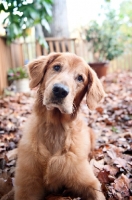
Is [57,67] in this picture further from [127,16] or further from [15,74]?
[127,16]

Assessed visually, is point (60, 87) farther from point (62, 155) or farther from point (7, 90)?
point (7, 90)

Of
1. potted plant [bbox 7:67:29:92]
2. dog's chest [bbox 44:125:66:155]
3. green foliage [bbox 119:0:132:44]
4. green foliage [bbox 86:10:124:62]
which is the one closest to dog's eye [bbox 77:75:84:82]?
dog's chest [bbox 44:125:66:155]

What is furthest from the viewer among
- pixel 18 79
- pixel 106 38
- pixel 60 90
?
pixel 106 38

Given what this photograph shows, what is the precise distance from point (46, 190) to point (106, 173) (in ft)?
2.18

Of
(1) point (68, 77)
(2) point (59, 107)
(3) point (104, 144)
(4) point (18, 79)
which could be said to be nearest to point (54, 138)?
(2) point (59, 107)

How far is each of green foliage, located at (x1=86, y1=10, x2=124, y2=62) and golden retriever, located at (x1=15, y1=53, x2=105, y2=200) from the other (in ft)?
28.1

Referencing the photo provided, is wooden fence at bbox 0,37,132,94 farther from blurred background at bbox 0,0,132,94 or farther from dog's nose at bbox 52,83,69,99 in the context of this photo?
dog's nose at bbox 52,83,69,99

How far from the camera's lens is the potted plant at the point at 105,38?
35.6 ft

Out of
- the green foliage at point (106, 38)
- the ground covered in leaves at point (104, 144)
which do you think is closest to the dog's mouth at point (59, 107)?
the ground covered in leaves at point (104, 144)

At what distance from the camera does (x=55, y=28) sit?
34.3 ft

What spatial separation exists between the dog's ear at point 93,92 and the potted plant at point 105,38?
8155 millimetres

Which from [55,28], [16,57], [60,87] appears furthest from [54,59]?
[55,28]

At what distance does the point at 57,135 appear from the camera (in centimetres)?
244

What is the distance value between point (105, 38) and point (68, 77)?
350 inches
